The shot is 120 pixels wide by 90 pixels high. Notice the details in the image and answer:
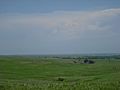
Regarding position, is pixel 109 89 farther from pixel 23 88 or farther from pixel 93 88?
pixel 23 88

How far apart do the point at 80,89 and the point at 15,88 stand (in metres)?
7.55

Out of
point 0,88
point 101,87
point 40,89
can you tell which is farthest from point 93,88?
point 0,88

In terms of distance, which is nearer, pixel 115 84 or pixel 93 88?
pixel 93 88

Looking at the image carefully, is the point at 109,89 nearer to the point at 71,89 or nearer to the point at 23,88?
the point at 71,89

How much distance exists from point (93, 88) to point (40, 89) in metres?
6.19

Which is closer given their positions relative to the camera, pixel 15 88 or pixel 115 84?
pixel 15 88

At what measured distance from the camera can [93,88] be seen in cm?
3186

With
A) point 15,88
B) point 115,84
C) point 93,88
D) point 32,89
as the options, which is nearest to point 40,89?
point 32,89

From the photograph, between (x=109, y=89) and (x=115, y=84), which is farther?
(x=115, y=84)

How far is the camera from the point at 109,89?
31.8m

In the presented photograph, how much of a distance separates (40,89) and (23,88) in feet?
6.55

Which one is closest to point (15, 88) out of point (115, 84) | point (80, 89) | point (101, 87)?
point (80, 89)

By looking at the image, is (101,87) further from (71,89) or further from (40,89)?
(40,89)

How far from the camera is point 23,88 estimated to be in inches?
1281
